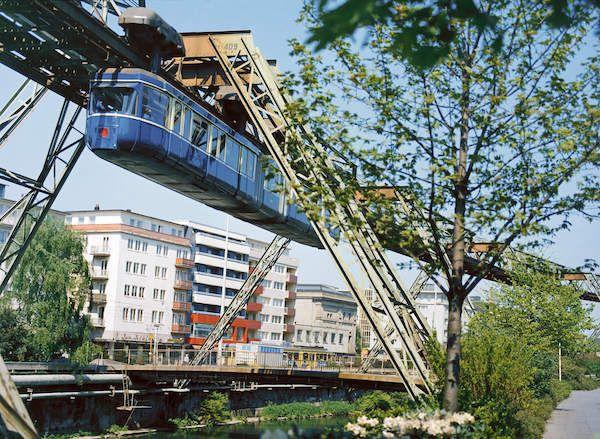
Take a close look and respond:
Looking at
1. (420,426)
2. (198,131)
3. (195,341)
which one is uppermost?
(198,131)

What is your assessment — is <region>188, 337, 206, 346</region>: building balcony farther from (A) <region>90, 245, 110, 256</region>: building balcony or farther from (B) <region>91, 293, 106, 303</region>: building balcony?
(A) <region>90, 245, 110, 256</region>: building balcony

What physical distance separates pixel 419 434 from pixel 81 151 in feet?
72.6

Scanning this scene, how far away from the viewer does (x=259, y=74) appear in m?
Answer: 24.2

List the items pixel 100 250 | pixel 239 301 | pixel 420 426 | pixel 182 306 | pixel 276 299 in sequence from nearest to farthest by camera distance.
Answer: pixel 420 426 → pixel 239 301 → pixel 100 250 → pixel 182 306 → pixel 276 299

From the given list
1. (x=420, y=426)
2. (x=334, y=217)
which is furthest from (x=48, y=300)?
(x=420, y=426)

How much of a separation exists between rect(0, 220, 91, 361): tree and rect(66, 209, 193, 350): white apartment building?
2722 centimetres

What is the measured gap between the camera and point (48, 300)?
49.4m

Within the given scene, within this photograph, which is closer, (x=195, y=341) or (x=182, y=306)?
(x=182, y=306)

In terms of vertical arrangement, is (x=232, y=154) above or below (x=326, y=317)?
above

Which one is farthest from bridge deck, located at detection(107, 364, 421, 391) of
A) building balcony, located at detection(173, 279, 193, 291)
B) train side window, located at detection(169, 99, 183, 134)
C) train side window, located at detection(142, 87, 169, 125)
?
building balcony, located at detection(173, 279, 193, 291)

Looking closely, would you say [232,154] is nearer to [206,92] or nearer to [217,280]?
[206,92]

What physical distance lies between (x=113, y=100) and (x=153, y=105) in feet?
4.95

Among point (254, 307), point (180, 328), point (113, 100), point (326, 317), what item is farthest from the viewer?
point (326, 317)

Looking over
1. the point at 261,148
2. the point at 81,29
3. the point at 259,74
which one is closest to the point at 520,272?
the point at 261,148
